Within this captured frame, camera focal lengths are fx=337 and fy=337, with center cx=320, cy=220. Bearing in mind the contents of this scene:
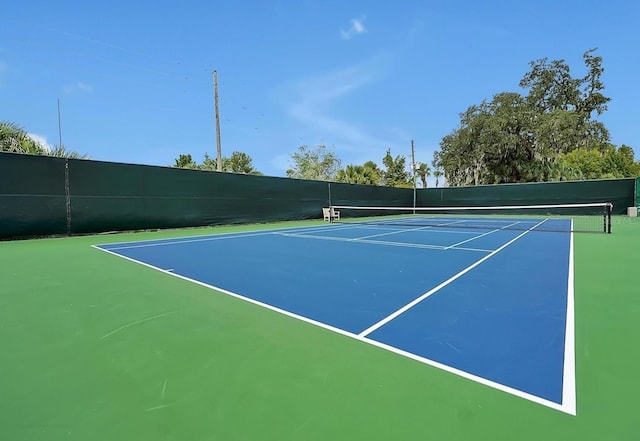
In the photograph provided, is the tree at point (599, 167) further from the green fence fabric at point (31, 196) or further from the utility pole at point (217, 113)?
the green fence fabric at point (31, 196)

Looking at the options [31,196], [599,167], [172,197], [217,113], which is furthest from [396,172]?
[31,196]

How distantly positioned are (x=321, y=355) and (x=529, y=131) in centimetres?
2823

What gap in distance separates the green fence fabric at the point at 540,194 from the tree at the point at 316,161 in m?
12.5

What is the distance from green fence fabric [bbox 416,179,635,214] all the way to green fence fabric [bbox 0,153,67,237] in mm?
20217

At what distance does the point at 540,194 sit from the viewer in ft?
61.8

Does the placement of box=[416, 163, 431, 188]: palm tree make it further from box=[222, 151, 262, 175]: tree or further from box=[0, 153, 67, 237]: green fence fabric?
box=[0, 153, 67, 237]: green fence fabric

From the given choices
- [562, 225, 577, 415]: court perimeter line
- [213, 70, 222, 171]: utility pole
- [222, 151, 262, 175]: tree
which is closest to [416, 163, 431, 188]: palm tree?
[222, 151, 262, 175]: tree

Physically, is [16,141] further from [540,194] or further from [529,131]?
[529,131]

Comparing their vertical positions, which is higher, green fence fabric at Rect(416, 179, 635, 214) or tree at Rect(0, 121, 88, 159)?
tree at Rect(0, 121, 88, 159)

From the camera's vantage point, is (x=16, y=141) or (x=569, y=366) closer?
(x=569, y=366)

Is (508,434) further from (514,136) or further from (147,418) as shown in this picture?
(514,136)

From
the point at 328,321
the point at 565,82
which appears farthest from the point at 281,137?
the point at 328,321

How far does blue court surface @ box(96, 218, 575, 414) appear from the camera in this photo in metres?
1.81

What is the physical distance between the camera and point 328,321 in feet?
8.01
